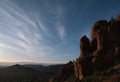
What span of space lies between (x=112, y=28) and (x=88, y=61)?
1688 centimetres

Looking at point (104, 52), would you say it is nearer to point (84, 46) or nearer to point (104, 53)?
point (104, 53)

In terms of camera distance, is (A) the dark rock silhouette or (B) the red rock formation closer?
(A) the dark rock silhouette

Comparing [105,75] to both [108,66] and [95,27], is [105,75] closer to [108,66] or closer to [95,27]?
[108,66]

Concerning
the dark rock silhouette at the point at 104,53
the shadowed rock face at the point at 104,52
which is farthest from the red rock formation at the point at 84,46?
the shadowed rock face at the point at 104,52

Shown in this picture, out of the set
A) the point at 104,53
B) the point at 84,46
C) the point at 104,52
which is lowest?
the point at 104,53

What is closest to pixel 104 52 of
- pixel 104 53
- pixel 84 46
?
pixel 104 53

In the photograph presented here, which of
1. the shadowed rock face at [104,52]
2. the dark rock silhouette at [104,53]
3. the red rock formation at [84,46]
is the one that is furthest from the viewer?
the red rock formation at [84,46]

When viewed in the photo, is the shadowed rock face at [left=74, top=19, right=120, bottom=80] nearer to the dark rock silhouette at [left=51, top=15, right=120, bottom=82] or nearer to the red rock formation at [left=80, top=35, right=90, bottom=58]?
the dark rock silhouette at [left=51, top=15, right=120, bottom=82]

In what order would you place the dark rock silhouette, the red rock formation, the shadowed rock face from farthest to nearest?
1. the red rock formation
2. the shadowed rock face
3. the dark rock silhouette

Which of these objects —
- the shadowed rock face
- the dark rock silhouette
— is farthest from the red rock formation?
the shadowed rock face

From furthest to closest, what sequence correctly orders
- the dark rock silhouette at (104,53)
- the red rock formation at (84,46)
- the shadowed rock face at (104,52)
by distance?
the red rock formation at (84,46), the shadowed rock face at (104,52), the dark rock silhouette at (104,53)

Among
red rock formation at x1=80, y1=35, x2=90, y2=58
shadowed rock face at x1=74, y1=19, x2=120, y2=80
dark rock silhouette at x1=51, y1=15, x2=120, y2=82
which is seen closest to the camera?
dark rock silhouette at x1=51, y1=15, x2=120, y2=82

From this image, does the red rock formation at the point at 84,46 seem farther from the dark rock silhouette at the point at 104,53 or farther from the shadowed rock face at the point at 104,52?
the shadowed rock face at the point at 104,52

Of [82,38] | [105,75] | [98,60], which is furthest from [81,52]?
[105,75]
